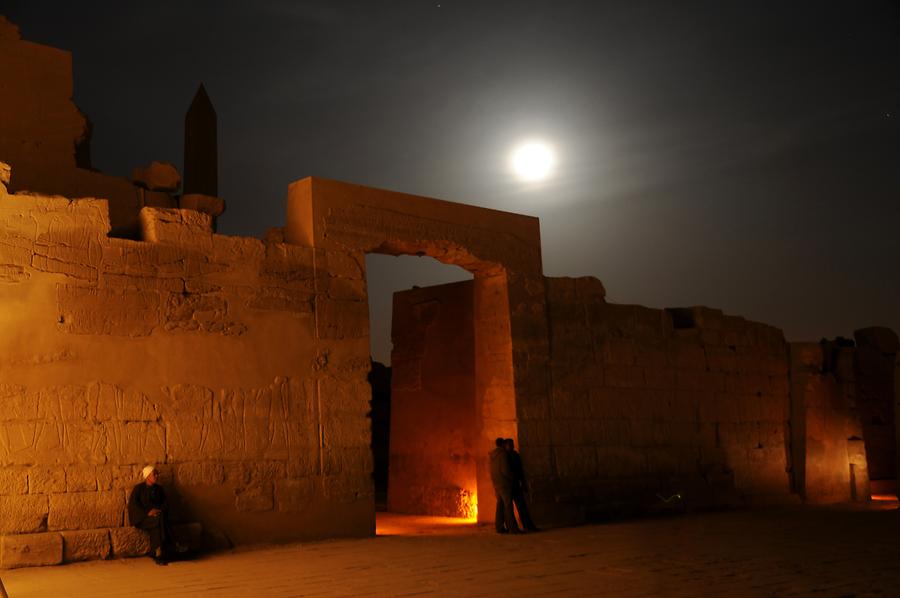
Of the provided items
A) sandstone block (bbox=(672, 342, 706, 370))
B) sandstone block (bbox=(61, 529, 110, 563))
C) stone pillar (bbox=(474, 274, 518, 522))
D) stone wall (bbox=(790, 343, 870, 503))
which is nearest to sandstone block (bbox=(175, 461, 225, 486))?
sandstone block (bbox=(61, 529, 110, 563))

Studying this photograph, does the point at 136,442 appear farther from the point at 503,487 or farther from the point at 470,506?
the point at 470,506

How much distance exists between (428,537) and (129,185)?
555cm

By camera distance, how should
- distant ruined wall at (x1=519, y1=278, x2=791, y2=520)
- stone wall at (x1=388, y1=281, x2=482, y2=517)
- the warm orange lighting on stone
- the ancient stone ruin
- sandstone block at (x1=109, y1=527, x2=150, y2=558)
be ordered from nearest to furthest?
1. sandstone block at (x1=109, y1=527, x2=150, y2=558)
2. the ancient stone ruin
3. distant ruined wall at (x1=519, y1=278, x2=791, y2=520)
4. the warm orange lighting on stone
5. stone wall at (x1=388, y1=281, x2=482, y2=517)

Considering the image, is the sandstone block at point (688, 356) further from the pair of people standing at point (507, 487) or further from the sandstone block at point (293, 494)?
the sandstone block at point (293, 494)

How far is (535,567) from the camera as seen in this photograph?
24.7 feet

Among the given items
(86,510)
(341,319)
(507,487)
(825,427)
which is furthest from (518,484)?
(825,427)

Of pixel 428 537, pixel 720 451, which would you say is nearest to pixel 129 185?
pixel 428 537

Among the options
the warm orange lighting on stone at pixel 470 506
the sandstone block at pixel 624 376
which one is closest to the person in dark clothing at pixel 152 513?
the warm orange lighting on stone at pixel 470 506

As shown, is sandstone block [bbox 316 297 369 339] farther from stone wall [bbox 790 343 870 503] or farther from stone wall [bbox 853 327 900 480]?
stone wall [bbox 853 327 900 480]

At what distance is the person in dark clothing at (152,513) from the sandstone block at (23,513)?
0.72 metres

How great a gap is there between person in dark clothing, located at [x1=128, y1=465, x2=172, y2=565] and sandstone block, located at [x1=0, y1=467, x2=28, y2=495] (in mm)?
879

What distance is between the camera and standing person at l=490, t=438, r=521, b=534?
1020cm

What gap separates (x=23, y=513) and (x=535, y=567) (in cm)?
436

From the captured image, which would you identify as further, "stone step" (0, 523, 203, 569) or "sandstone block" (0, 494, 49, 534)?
"sandstone block" (0, 494, 49, 534)
